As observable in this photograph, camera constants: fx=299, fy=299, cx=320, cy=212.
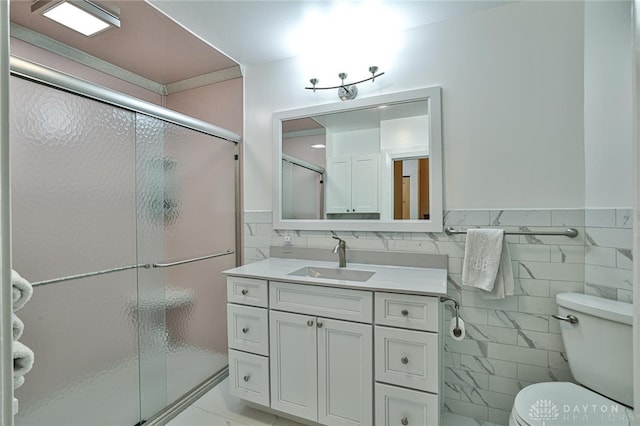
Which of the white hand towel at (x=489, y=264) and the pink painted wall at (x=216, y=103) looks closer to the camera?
the white hand towel at (x=489, y=264)

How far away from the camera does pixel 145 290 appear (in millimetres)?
1731

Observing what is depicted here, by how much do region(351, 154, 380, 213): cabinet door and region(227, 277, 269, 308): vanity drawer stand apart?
78 centimetres

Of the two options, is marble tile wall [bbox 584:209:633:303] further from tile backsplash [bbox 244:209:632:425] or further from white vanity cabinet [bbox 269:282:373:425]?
white vanity cabinet [bbox 269:282:373:425]

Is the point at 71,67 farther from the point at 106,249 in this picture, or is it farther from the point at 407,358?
the point at 407,358

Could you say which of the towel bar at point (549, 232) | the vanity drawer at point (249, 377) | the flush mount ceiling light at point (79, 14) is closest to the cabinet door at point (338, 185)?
the towel bar at point (549, 232)

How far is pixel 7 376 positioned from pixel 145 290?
1577mm

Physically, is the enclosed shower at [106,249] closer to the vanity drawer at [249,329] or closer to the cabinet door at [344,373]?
the vanity drawer at [249,329]

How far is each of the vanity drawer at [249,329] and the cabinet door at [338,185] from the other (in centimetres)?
82

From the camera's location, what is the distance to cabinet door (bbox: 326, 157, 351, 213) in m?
2.01

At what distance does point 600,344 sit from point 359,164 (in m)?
1.46

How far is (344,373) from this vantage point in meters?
1.47

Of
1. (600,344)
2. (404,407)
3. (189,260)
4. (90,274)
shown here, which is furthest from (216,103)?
(600,344)

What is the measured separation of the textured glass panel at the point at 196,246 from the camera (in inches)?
74.1

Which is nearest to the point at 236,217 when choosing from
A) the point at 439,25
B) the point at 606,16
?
the point at 439,25
